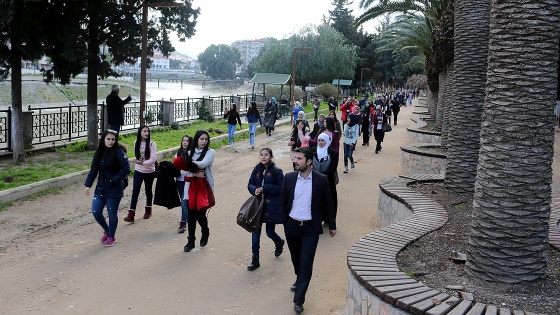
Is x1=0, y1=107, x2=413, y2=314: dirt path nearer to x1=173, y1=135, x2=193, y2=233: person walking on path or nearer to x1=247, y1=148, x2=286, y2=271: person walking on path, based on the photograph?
x1=173, y1=135, x2=193, y2=233: person walking on path

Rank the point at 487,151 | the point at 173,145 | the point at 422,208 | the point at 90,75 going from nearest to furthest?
the point at 487,151 < the point at 422,208 < the point at 90,75 < the point at 173,145

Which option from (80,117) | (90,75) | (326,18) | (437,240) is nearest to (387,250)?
(437,240)

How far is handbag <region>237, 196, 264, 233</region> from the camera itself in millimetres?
6815

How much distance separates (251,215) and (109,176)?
218cm

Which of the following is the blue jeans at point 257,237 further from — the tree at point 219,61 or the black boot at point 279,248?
the tree at point 219,61

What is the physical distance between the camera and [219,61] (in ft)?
574

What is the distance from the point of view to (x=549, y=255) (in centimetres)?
597

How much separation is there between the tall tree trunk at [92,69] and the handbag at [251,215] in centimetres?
960

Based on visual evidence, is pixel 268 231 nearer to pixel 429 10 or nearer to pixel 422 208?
pixel 422 208

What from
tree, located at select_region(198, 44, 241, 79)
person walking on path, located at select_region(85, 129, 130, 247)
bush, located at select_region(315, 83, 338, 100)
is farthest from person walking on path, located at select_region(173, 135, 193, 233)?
tree, located at select_region(198, 44, 241, 79)

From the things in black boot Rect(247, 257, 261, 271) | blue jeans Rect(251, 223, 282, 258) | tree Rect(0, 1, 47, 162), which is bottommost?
black boot Rect(247, 257, 261, 271)

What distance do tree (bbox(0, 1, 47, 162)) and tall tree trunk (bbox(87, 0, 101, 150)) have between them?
141cm

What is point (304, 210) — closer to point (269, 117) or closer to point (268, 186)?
point (268, 186)

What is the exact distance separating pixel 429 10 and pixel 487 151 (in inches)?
705
